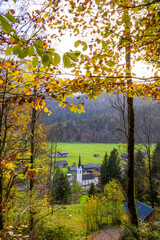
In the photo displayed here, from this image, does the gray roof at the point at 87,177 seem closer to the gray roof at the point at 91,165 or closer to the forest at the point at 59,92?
the gray roof at the point at 91,165

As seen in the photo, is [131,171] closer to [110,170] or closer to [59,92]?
[59,92]

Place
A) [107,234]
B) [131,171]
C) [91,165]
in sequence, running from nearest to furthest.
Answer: [131,171]
[107,234]
[91,165]

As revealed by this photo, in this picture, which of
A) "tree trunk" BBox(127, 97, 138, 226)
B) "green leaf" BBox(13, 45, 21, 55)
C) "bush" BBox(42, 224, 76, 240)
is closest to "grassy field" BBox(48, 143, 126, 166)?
"bush" BBox(42, 224, 76, 240)

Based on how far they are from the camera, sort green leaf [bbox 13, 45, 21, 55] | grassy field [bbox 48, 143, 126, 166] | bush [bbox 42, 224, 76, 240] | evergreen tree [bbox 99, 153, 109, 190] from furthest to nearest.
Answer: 1. grassy field [bbox 48, 143, 126, 166]
2. evergreen tree [bbox 99, 153, 109, 190]
3. bush [bbox 42, 224, 76, 240]
4. green leaf [bbox 13, 45, 21, 55]

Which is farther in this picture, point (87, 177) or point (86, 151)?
point (86, 151)

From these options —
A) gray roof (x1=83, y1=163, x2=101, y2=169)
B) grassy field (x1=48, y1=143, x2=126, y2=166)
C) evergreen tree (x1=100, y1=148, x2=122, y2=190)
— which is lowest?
gray roof (x1=83, y1=163, x2=101, y2=169)

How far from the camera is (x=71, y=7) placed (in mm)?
3043

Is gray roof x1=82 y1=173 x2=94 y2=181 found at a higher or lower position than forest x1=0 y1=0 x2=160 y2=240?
lower

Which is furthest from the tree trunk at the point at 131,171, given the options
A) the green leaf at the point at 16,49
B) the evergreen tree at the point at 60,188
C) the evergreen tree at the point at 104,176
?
the evergreen tree at the point at 104,176

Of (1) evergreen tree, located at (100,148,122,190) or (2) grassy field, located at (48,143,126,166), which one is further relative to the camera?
(2) grassy field, located at (48,143,126,166)

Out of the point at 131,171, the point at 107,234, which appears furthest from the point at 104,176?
the point at 131,171

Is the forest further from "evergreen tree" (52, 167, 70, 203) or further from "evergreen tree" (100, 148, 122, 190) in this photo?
"evergreen tree" (100, 148, 122, 190)

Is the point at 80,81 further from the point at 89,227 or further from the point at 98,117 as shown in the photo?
the point at 98,117

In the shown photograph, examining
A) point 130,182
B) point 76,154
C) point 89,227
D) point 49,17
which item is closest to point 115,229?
point 89,227
